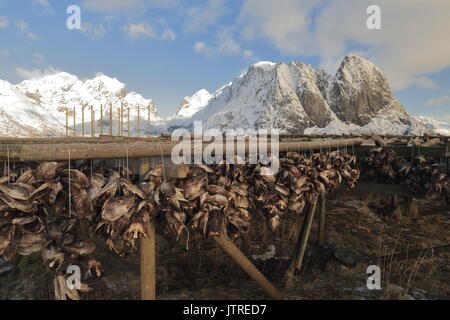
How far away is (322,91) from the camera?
366 feet

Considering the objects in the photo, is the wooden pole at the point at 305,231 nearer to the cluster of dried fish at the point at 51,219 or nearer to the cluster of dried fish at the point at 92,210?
the cluster of dried fish at the point at 92,210

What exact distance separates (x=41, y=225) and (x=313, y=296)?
13.7 feet

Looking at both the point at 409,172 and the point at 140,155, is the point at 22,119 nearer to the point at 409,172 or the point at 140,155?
the point at 140,155

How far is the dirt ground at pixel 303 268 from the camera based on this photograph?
4535 millimetres

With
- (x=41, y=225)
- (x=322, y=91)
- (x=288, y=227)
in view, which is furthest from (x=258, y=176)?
(x=322, y=91)

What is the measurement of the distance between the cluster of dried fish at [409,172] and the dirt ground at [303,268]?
2.82 feet

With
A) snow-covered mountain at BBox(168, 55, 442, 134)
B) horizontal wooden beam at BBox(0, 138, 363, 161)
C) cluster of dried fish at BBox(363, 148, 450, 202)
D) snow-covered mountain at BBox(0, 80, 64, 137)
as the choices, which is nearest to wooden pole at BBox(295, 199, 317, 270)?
cluster of dried fish at BBox(363, 148, 450, 202)

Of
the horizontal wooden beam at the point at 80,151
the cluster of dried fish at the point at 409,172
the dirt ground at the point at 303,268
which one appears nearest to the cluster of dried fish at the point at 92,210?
the horizontal wooden beam at the point at 80,151

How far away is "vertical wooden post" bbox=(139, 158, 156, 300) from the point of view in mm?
2518

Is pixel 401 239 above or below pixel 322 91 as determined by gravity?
below

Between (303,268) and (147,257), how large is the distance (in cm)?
399

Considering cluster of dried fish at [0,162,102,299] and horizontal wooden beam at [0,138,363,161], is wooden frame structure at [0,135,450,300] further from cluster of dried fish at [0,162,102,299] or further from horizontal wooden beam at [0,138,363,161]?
cluster of dried fish at [0,162,102,299]

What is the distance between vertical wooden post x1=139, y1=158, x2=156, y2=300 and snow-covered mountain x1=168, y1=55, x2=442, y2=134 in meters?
96.3
